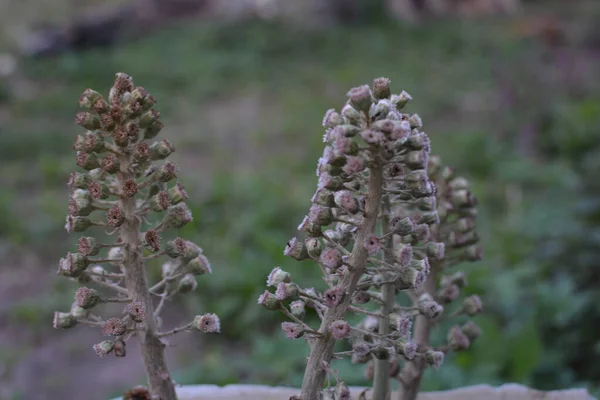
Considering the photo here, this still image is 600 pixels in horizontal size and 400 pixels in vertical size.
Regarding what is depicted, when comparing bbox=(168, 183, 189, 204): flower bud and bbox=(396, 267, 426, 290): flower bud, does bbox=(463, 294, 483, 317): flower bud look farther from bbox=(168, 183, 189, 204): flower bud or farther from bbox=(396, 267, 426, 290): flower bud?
bbox=(168, 183, 189, 204): flower bud

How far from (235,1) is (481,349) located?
855cm

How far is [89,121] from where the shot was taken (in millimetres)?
893

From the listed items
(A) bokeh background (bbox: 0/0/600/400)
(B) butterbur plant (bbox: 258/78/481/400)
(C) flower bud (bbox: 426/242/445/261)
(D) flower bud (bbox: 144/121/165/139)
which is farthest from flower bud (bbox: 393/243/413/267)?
(A) bokeh background (bbox: 0/0/600/400)

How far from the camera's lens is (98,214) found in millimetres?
4363

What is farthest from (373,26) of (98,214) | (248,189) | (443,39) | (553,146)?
(98,214)

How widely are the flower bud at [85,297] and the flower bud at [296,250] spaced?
0.77ft

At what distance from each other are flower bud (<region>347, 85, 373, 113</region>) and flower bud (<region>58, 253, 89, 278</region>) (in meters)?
0.37

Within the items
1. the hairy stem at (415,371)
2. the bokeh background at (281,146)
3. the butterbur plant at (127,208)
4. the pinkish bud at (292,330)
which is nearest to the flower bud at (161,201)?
the butterbur plant at (127,208)

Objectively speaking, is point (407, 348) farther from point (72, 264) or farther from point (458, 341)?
point (72, 264)

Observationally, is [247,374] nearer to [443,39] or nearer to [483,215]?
[483,215]

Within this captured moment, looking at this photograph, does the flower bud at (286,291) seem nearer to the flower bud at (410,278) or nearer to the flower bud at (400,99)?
the flower bud at (410,278)

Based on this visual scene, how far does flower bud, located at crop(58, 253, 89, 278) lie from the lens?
2.86 ft

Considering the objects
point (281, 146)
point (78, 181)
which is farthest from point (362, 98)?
point (281, 146)

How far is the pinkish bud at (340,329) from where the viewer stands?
31.0 inches
